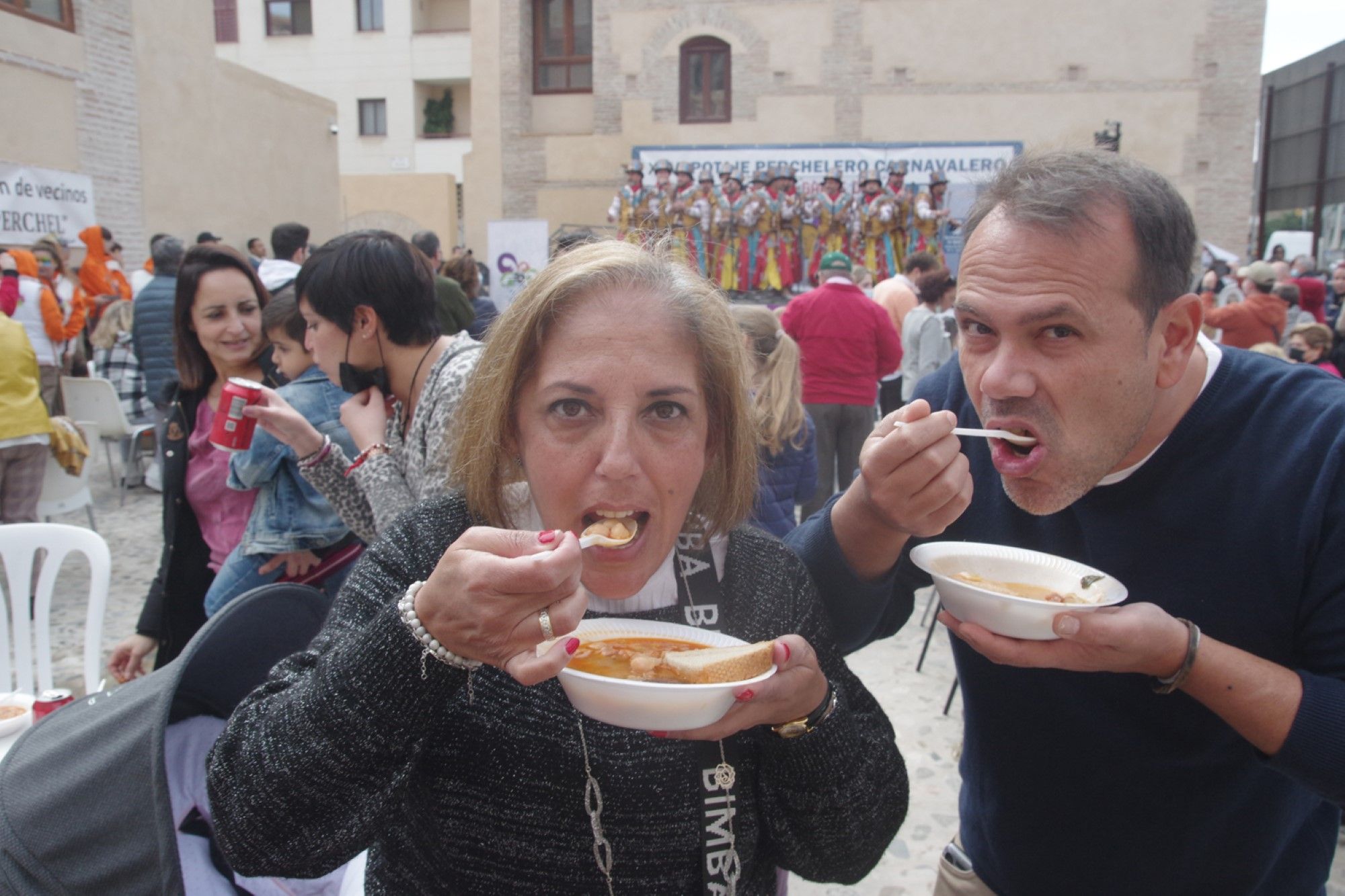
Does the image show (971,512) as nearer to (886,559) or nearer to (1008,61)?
(886,559)

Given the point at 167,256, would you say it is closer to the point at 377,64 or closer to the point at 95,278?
the point at 95,278

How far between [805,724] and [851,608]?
336mm

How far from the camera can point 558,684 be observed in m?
1.38

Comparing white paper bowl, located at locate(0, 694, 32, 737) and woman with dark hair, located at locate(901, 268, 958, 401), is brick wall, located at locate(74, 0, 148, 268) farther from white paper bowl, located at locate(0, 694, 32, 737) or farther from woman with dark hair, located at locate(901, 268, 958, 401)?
white paper bowl, located at locate(0, 694, 32, 737)

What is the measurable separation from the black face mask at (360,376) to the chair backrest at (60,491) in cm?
445

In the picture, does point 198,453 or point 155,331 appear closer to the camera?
point 198,453

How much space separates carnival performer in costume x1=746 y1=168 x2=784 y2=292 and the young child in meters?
15.1

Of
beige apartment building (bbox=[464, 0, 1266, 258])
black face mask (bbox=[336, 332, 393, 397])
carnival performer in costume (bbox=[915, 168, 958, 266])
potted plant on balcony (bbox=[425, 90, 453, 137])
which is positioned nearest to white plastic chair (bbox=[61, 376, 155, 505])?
black face mask (bbox=[336, 332, 393, 397])

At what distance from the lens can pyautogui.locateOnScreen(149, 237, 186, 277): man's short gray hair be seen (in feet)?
23.0

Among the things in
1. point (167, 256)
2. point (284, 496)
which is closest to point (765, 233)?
point (167, 256)

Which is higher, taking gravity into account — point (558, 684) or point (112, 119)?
point (112, 119)

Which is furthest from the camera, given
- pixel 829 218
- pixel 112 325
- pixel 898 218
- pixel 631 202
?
pixel 631 202

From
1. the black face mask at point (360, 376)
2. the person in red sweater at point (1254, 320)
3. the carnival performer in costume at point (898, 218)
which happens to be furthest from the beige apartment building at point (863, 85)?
the black face mask at point (360, 376)

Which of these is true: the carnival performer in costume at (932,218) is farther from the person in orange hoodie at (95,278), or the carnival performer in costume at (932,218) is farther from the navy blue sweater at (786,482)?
the navy blue sweater at (786,482)
